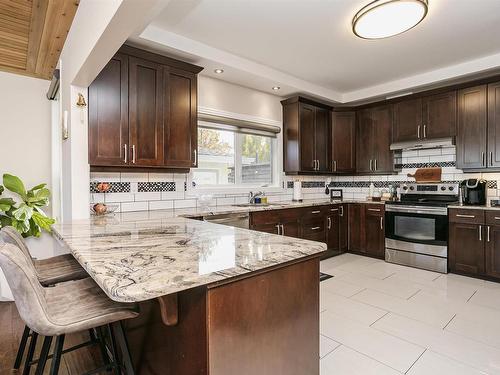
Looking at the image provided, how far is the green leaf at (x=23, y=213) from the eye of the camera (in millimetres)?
2943

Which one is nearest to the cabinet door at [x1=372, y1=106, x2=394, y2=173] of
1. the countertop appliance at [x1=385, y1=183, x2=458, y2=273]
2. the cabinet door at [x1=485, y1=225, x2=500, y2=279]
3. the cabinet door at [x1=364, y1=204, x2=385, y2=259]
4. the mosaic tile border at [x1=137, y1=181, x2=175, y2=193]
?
the countertop appliance at [x1=385, y1=183, x2=458, y2=273]

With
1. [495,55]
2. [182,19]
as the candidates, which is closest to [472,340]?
[495,55]

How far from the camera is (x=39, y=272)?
174 centimetres

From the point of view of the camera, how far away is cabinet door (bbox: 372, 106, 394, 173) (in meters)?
4.60

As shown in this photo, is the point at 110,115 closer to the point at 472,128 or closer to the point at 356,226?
the point at 356,226

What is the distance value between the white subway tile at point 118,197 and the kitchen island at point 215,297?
149 cm

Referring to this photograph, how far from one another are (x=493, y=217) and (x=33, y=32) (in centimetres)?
512

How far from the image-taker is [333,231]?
181 inches

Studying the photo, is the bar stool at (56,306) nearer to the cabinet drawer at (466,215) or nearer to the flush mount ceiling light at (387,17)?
the flush mount ceiling light at (387,17)

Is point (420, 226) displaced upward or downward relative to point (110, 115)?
downward

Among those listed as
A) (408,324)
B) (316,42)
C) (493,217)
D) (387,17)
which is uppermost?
(316,42)

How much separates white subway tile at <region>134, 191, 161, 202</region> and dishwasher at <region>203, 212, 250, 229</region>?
686mm

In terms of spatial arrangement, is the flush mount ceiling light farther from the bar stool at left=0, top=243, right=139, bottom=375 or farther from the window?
the bar stool at left=0, top=243, right=139, bottom=375

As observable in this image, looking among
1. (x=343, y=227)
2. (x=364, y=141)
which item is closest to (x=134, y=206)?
(x=343, y=227)
